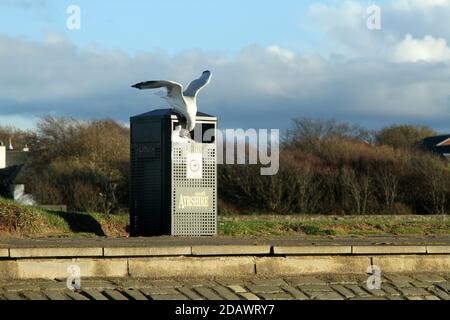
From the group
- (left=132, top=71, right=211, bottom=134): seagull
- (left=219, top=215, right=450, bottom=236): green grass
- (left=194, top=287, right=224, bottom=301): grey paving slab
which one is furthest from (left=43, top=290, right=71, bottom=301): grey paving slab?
(left=219, top=215, right=450, bottom=236): green grass

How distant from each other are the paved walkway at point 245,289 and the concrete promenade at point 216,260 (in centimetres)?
18

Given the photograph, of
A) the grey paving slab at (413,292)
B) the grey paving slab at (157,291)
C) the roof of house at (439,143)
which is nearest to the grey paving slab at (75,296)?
the grey paving slab at (157,291)

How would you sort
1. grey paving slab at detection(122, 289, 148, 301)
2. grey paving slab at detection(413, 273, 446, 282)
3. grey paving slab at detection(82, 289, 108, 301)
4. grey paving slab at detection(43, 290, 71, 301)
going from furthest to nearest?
grey paving slab at detection(413, 273, 446, 282) → grey paving slab at detection(122, 289, 148, 301) → grey paving slab at detection(82, 289, 108, 301) → grey paving slab at detection(43, 290, 71, 301)

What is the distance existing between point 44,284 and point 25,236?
9441mm

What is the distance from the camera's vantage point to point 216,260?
15164 millimetres

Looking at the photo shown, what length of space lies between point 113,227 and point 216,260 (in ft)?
42.7

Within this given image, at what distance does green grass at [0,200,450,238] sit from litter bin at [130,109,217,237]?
115cm

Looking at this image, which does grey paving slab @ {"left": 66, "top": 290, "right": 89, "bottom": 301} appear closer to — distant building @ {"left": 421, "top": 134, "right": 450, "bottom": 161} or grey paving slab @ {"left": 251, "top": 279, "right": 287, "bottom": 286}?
grey paving slab @ {"left": 251, "top": 279, "right": 287, "bottom": 286}

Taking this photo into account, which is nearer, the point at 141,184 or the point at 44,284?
the point at 44,284

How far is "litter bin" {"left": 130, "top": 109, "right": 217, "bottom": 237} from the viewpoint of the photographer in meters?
24.3

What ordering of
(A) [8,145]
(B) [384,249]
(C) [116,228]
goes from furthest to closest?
(A) [8,145], (C) [116,228], (B) [384,249]

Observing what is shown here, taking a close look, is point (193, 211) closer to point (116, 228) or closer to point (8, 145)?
point (116, 228)

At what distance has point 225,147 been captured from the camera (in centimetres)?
5619
